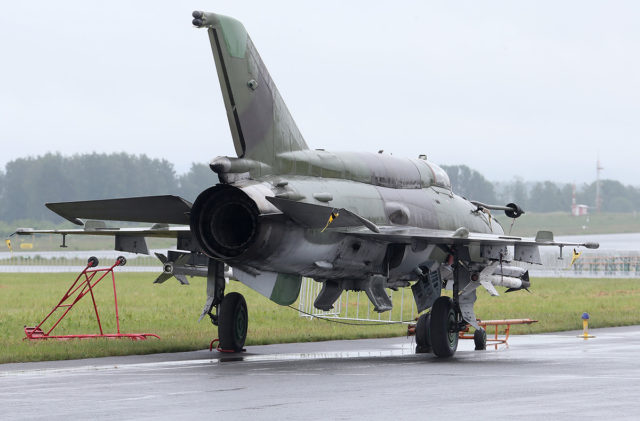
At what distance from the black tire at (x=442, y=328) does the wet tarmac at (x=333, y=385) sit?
0.44m

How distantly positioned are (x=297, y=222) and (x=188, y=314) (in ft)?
51.4

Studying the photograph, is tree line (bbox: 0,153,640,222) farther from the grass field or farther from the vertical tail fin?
the vertical tail fin

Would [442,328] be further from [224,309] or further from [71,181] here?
[71,181]

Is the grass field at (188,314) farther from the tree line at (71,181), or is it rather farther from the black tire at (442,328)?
the tree line at (71,181)

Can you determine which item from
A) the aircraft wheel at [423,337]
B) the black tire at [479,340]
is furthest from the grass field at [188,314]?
the black tire at [479,340]

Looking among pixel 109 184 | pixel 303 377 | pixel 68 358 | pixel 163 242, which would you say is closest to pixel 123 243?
pixel 68 358

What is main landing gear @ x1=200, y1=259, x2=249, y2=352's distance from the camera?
22.6 meters

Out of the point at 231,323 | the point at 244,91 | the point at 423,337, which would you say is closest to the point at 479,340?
the point at 423,337

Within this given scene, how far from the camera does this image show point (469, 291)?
2327cm

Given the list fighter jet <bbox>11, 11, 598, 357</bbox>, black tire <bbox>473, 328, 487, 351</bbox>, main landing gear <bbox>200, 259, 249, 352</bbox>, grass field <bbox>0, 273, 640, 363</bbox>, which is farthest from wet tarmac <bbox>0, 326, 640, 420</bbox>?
grass field <bbox>0, 273, 640, 363</bbox>

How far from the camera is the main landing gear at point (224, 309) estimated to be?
22.6 meters

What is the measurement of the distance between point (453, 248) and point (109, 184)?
439 ft

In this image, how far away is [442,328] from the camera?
72.8ft

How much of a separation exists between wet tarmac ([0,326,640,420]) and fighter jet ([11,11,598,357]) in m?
1.43
